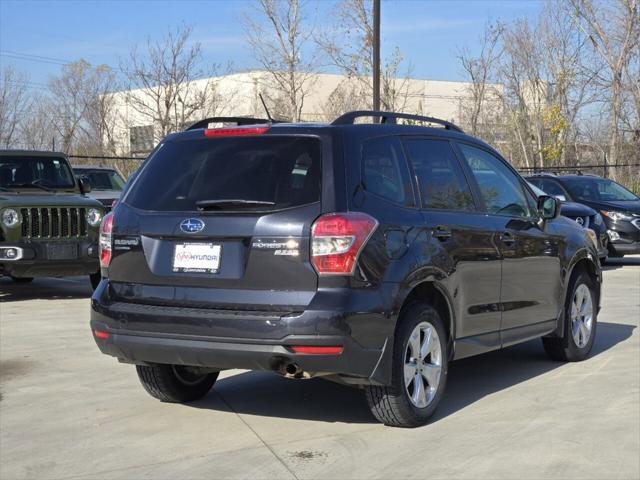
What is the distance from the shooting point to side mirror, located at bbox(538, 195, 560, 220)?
736 centimetres

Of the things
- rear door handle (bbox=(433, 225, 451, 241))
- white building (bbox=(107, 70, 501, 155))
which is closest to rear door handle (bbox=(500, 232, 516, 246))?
rear door handle (bbox=(433, 225, 451, 241))

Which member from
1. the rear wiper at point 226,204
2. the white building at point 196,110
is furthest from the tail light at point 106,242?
the white building at point 196,110

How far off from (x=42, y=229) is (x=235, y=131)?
23.3 ft

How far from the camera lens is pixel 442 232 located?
Answer: 5.95m

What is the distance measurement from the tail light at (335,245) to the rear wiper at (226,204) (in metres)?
0.35

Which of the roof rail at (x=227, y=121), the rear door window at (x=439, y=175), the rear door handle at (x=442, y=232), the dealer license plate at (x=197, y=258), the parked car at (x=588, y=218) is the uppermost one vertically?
the roof rail at (x=227, y=121)

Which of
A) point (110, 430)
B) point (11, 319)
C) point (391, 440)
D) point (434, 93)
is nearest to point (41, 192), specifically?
point (11, 319)

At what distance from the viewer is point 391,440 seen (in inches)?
215

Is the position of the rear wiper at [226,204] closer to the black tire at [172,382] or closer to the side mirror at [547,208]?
the black tire at [172,382]

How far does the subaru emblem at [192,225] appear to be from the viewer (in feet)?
17.5

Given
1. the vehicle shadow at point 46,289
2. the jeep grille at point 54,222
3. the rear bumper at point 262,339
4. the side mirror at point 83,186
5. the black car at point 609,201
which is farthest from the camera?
the black car at point 609,201

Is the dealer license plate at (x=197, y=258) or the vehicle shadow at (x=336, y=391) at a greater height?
the dealer license plate at (x=197, y=258)

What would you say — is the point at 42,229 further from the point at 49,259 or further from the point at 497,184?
the point at 497,184

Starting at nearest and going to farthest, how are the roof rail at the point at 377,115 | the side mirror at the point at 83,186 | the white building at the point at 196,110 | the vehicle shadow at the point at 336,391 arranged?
1. the roof rail at the point at 377,115
2. the vehicle shadow at the point at 336,391
3. the side mirror at the point at 83,186
4. the white building at the point at 196,110
